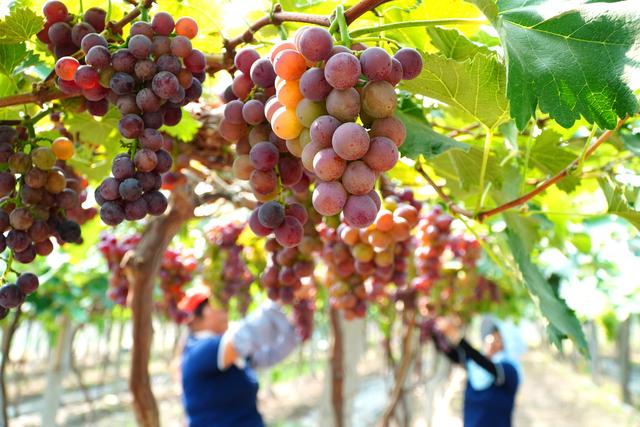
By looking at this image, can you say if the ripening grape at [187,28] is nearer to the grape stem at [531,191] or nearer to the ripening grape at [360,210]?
the ripening grape at [360,210]

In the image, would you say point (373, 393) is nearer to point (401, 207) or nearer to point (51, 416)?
point (51, 416)

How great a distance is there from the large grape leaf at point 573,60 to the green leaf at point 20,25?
777 millimetres

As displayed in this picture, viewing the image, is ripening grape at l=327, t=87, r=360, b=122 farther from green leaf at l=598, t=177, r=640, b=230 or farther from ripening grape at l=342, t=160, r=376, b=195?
green leaf at l=598, t=177, r=640, b=230

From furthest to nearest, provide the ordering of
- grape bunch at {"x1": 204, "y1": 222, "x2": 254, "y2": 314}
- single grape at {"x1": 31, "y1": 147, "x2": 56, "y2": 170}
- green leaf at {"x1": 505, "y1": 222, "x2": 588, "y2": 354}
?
grape bunch at {"x1": 204, "y1": 222, "x2": 254, "y2": 314}
green leaf at {"x1": 505, "y1": 222, "x2": 588, "y2": 354}
single grape at {"x1": 31, "y1": 147, "x2": 56, "y2": 170}

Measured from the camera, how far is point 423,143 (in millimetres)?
1079

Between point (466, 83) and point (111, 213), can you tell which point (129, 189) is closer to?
point (111, 213)

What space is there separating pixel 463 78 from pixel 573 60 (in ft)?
0.58

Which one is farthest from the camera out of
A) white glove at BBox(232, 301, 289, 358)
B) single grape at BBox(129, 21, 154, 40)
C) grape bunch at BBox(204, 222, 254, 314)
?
white glove at BBox(232, 301, 289, 358)

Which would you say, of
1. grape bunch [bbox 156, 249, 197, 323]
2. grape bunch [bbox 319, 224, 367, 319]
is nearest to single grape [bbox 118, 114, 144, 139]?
grape bunch [bbox 319, 224, 367, 319]

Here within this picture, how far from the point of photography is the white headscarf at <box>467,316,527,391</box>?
5.36 m

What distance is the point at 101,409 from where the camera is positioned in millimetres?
12117

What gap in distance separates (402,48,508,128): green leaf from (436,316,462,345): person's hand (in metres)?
5.08

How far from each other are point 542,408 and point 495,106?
45.5ft

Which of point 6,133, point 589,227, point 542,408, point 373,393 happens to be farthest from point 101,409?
point 6,133
